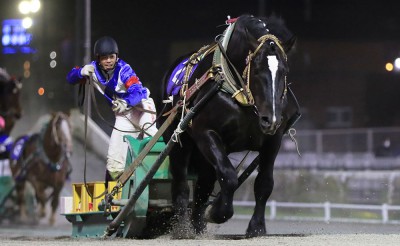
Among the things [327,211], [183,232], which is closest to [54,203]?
[327,211]

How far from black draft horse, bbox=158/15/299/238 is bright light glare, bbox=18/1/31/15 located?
1741 cm

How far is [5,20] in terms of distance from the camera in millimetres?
25922

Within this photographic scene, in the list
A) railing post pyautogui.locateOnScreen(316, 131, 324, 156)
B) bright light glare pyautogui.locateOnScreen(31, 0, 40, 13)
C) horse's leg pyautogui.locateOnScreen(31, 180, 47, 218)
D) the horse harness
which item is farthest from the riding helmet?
bright light glare pyautogui.locateOnScreen(31, 0, 40, 13)

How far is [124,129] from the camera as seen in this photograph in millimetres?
9680

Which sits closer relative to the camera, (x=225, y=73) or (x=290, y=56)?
(x=225, y=73)

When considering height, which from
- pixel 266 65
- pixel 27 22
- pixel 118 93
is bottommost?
pixel 118 93

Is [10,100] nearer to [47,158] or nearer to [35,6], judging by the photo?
[47,158]

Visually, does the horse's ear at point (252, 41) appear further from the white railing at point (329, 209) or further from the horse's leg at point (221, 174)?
the white railing at point (329, 209)

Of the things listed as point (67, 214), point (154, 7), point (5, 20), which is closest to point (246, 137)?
point (67, 214)

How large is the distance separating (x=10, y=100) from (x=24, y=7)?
5.15 metres

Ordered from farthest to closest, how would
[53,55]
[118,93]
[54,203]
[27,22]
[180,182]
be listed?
[27,22] → [53,55] → [54,203] → [118,93] → [180,182]

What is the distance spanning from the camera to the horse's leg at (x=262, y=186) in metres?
8.48

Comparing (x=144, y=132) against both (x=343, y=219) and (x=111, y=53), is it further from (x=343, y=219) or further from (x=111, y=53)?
(x=343, y=219)

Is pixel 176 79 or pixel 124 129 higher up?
pixel 176 79
